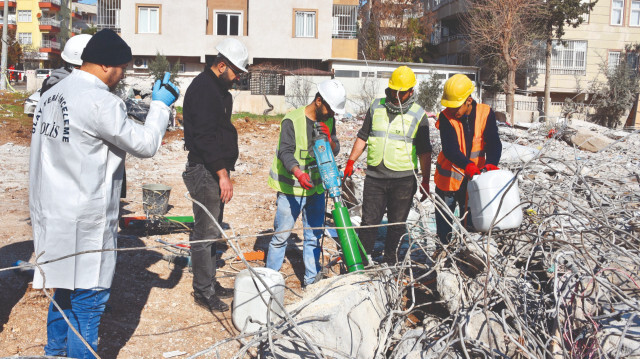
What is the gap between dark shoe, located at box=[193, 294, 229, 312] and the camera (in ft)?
12.6

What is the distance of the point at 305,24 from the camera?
27109 mm

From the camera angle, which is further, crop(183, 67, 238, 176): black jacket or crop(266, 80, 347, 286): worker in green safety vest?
crop(266, 80, 347, 286): worker in green safety vest

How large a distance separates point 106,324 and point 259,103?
21.0 meters

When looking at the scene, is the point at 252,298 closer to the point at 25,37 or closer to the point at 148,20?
the point at 148,20

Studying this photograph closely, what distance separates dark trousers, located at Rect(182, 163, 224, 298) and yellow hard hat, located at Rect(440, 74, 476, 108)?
71.0 inches

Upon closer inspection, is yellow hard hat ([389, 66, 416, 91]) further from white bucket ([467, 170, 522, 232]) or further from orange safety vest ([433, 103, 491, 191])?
Result: white bucket ([467, 170, 522, 232])

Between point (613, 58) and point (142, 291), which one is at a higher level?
point (613, 58)

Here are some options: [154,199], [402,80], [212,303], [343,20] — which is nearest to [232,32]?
[343,20]

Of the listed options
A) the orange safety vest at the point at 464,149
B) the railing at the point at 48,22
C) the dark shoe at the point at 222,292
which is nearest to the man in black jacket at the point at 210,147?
the dark shoe at the point at 222,292

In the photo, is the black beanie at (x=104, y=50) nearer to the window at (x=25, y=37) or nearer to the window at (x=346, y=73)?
the window at (x=346, y=73)

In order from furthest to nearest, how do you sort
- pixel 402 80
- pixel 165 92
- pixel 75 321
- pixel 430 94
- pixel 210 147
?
pixel 430 94, pixel 402 80, pixel 210 147, pixel 165 92, pixel 75 321

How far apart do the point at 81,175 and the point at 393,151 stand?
7.94 ft

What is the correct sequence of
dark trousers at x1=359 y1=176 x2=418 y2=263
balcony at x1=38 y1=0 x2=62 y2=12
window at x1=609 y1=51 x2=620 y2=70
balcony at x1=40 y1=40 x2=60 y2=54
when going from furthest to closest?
balcony at x1=38 y1=0 x2=62 y2=12 < balcony at x1=40 y1=40 x2=60 y2=54 < window at x1=609 y1=51 x2=620 y2=70 < dark trousers at x1=359 y1=176 x2=418 y2=263

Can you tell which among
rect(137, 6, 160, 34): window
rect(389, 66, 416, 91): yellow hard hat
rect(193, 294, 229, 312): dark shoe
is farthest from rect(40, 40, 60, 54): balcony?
rect(389, 66, 416, 91): yellow hard hat
